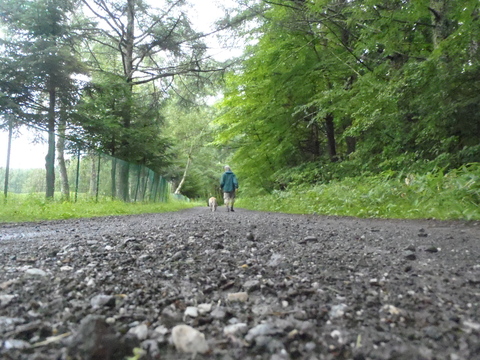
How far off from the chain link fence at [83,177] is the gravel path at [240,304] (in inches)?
277

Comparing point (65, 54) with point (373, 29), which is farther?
point (65, 54)

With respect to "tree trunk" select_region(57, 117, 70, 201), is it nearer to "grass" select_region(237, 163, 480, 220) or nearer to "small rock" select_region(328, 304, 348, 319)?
"grass" select_region(237, 163, 480, 220)

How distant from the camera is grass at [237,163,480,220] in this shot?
486cm

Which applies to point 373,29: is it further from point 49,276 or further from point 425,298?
point 49,276

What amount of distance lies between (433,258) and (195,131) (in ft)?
101

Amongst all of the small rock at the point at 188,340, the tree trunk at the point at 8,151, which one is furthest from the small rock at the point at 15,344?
the tree trunk at the point at 8,151

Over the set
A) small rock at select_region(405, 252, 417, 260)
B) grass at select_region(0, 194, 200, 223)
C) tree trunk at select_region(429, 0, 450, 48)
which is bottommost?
small rock at select_region(405, 252, 417, 260)

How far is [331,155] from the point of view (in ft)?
40.8

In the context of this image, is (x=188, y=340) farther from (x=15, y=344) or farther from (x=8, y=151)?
(x=8, y=151)

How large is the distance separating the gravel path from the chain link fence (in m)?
7.04

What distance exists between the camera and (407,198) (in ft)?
19.9

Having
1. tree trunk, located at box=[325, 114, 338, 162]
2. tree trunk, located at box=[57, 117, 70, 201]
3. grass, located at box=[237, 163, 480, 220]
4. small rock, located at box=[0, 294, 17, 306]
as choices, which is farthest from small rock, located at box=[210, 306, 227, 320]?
tree trunk, located at box=[325, 114, 338, 162]

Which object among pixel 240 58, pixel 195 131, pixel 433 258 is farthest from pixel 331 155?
pixel 195 131

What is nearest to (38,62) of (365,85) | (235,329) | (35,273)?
(365,85)
